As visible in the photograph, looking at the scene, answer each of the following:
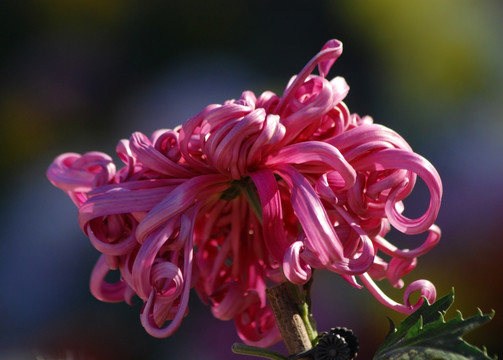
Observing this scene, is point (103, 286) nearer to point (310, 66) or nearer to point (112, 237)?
point (112, 237)

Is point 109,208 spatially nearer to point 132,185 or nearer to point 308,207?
point 132,185

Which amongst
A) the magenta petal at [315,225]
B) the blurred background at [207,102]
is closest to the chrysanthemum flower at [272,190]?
the magenta petal at [315,225]

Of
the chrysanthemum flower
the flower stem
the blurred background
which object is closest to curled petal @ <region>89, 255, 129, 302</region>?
the chrysanthemum flower

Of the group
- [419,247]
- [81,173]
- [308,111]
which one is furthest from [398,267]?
[81,173]

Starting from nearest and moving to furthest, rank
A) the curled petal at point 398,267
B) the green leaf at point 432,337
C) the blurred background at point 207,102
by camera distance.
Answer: the green leaf at point 432,337 < the curled petal at point 398,267 < the blurred background at point 207,102

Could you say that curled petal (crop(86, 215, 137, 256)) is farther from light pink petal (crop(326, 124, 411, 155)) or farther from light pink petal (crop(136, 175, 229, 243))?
light pink petal (crop(326, 124, 411, 155))

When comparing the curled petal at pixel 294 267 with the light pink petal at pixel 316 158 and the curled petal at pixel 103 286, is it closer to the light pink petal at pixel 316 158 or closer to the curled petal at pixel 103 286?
the light pink petal at pixel 316 158
